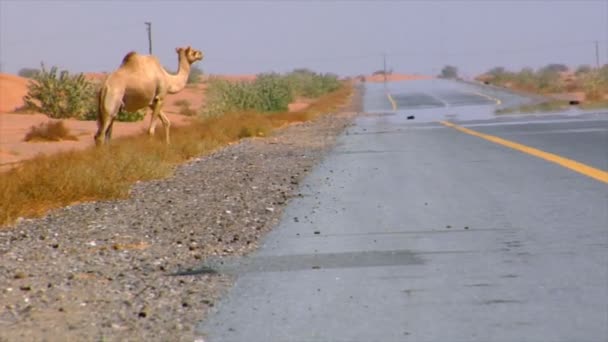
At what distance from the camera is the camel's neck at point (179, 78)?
103 feet

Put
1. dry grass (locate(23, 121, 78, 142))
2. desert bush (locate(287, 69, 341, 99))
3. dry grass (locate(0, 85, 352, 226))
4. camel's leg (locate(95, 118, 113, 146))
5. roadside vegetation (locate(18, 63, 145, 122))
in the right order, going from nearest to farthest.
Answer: dry grass (locate(0, 85, 352, 226))
camel's leg (locate(95, 118, 113, 146))
dry grass (locate(23, 121, 78, 142))
roadside vegetation (locate(18, 63, 145, 122))
desert bush (locate(287, 69, 341, 99))

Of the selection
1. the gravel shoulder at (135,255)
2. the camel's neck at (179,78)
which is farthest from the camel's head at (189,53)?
the gravel shoulder at (135,255)

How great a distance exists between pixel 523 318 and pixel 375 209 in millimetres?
6795

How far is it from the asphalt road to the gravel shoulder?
0.30 metres

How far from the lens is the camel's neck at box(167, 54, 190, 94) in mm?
31359

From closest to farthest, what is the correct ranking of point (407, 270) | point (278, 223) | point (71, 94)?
point (407, 270), point (278, 223), point (71, 94)

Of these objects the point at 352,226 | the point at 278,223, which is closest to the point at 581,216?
the point at 352,226

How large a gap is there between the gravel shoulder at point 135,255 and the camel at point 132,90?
22.1 ft

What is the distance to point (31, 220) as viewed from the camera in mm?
15227

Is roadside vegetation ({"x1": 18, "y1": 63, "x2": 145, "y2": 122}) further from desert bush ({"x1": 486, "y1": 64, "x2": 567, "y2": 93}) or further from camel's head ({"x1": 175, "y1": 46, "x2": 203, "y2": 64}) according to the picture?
desert bush ({"x1": 486, "y1": 64, "x2": 567, "y2": 93})

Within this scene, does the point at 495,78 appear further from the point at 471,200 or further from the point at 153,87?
the point at 471,200

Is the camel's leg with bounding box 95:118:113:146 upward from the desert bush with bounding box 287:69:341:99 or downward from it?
upward

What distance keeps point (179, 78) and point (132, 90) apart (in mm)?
3352

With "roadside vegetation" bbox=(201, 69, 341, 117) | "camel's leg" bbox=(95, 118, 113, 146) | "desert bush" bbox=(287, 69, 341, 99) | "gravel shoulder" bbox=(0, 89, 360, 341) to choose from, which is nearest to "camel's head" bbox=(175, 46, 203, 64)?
"camel's leg" bbox=(95, 118, 113, 146)
